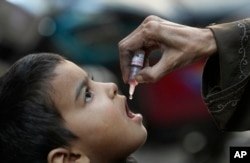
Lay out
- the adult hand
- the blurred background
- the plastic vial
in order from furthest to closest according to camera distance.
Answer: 1. the blurred background
2. the plastic vial
3. the adult hand

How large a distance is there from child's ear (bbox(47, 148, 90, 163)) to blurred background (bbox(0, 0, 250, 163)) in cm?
174

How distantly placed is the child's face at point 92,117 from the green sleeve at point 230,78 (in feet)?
0.70

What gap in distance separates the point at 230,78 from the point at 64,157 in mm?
459

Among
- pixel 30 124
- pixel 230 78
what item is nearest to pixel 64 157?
pixel 30 124

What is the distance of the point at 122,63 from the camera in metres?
1.32

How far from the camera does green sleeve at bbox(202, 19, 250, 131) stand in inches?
47.2

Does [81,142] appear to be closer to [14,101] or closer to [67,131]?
[67,131]

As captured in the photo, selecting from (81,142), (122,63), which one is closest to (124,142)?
(81,142)

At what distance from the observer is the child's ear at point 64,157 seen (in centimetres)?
121

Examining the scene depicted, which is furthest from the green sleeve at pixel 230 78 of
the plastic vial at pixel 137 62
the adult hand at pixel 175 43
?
the plastic vial at pixel 137 62

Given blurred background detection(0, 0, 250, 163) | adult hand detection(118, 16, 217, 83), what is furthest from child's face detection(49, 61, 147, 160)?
blurred background detection(0, 0, 250, 163)

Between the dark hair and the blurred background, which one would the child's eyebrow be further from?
the blurred background

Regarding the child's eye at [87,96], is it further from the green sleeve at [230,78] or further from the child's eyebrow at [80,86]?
the green sleeve at [230,78]

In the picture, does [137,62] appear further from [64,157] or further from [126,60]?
[64,157]
